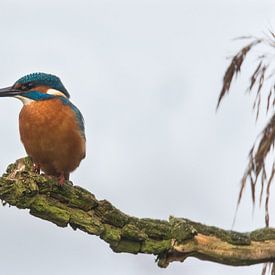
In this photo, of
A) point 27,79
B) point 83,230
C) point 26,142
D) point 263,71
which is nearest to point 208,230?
point 83,230

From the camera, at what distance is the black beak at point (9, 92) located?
20.0 feet

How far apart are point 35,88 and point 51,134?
1.68 feet

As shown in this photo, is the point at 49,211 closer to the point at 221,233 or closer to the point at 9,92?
the point at 221,233

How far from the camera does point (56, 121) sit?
19.1ft

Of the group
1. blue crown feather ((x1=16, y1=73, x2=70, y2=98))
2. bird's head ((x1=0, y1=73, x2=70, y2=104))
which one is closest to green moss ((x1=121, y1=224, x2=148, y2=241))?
bird's head ((x1=0, y1=73, x2=70, y2=104))

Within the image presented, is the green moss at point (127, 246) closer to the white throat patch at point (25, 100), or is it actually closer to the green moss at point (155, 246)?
the green moss at point (155, 246)

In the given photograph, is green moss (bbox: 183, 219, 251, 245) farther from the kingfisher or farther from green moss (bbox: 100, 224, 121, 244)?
the kingfisher

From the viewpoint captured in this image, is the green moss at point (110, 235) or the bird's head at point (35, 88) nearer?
the green moss at point (110, 235)

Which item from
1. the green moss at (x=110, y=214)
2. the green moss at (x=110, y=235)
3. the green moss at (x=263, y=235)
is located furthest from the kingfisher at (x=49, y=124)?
the green moss at (x=263, y=235)

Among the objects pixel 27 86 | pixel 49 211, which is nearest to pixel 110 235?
pixel 49 211

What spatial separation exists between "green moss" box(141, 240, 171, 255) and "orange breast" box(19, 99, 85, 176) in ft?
4.29

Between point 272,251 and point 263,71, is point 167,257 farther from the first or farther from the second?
point 263,71

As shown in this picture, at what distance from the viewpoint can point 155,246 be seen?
4855 millimetres

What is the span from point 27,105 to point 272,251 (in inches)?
90.5
